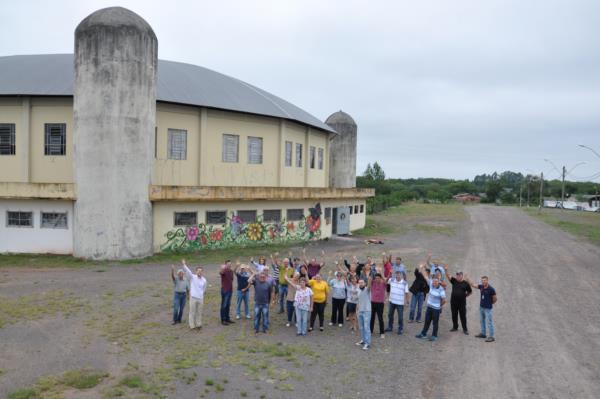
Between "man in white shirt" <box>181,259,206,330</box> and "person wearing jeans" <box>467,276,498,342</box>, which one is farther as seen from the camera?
"man in white shirt" <box>181,259,206,330</box>

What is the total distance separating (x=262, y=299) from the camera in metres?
11.0

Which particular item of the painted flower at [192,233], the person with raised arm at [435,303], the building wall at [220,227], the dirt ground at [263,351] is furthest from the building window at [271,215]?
the person with raised arm at [435,303]

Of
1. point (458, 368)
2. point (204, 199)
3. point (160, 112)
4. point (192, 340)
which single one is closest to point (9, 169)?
point (160, 112)

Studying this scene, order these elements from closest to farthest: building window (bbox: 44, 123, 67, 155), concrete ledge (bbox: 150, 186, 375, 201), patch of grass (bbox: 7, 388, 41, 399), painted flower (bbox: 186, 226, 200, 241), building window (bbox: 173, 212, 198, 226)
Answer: patch of grass (bbox: 7, 388, 41, 399) → concrete ledge (bbox: 150, 186, 375, 201) → building window (bbox: 173, 212, 198, 226) → painted flower (bbox: 186, 226, 200, 241) → building window (bbox: 44, 123, 67, 155)

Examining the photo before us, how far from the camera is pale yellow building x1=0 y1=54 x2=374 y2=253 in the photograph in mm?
20391

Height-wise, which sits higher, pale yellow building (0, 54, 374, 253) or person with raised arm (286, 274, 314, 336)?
pale yellow building (0, 54, 374, 253)

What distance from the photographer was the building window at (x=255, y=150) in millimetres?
27844

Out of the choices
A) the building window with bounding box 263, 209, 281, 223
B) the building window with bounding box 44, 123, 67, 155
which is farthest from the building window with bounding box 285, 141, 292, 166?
the building window with bounding box 44, 123, 67, 155

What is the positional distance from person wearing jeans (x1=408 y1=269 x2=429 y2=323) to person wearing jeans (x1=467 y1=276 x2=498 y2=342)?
4.32 feet

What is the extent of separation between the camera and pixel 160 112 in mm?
23828

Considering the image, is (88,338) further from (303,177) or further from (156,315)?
(303,177)

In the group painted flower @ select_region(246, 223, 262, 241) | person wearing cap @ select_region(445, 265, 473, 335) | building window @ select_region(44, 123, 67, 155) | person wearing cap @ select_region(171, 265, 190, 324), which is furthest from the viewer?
painted flower @ select_region(246, 223, 262, 241)

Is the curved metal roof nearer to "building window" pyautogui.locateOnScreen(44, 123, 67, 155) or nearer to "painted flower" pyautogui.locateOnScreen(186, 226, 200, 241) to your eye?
"building window" pyautogui.locateOnScreen(44, 123, 67, 155)

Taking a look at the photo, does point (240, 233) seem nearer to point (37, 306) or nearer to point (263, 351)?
point (37, 306)
